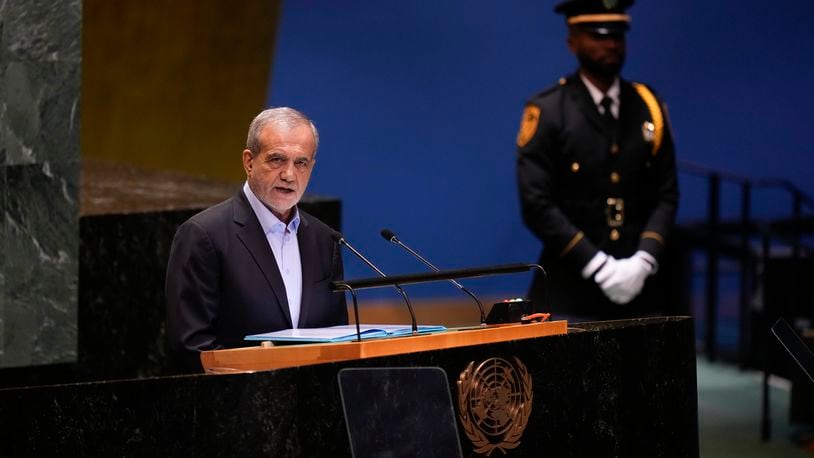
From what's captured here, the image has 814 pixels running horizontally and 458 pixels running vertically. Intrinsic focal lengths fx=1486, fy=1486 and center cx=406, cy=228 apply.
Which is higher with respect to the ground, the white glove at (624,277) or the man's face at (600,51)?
the man's face at (600,51)

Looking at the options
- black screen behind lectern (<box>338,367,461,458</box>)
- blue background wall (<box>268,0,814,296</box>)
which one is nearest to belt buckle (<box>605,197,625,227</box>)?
black screen behind lectern (<box>338,367,461,458</box>)

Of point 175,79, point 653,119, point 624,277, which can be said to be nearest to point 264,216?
point 624,277

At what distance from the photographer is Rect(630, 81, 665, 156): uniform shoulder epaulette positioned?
16.8ft

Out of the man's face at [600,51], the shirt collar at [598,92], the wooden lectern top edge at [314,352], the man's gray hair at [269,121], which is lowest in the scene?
the wooden lectern top edge at [314,352]

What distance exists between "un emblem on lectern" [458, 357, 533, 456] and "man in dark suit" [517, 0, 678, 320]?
2.04 meters

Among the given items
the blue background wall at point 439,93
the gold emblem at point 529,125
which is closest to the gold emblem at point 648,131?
the gold emblem at point 529,125

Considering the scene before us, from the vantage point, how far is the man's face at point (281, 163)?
3217mm

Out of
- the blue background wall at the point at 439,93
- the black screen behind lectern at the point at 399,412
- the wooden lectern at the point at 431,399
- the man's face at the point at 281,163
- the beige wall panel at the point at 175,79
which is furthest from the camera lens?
the beige wall panel at the point at 175,79

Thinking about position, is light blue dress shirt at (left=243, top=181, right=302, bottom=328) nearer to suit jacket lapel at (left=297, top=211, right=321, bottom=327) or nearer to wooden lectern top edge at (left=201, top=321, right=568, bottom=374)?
suit jacket lapel at (left=297, top=211, right=321, bottom=327)

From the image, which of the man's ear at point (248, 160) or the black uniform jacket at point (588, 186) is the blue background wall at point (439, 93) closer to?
the black uniform jacket at point (588, 186)

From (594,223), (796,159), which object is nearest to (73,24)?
(594,223)

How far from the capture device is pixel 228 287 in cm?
321

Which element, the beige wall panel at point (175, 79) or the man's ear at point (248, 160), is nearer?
the man's ear at point (248, 160)

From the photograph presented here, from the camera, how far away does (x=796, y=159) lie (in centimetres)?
865
